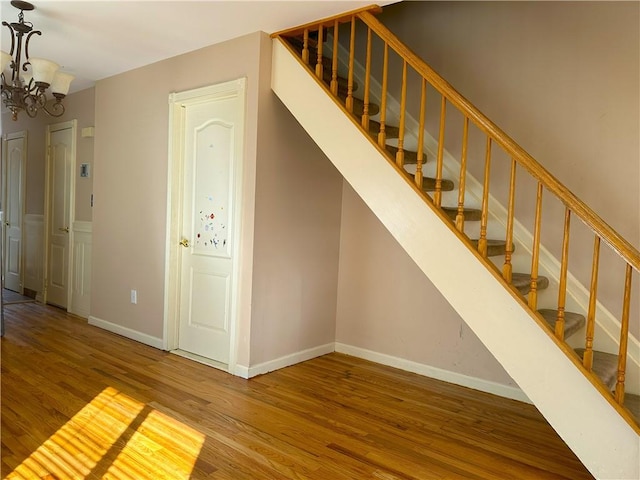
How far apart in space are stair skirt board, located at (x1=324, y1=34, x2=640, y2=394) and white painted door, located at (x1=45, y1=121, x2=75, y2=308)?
335 cm

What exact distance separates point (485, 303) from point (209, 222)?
2.19m

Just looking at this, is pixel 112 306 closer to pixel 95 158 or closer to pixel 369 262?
pixel 95 158

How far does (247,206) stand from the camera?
3334 millimetres

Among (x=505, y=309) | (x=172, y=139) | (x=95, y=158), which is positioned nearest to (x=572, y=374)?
(x=505, y=309)

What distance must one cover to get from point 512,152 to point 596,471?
4.79 ft

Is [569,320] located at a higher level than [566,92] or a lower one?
lower

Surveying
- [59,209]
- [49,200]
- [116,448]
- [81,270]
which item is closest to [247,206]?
[116,448]

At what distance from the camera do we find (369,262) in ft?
12.8

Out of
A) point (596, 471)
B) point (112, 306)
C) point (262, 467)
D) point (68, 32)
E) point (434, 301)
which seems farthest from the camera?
point (112, 306)

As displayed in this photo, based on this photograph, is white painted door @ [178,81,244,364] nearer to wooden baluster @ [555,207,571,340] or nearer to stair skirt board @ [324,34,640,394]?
stair skirt board @ [324,34,640,394]

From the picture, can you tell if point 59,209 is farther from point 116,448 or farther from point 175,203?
point 116,448

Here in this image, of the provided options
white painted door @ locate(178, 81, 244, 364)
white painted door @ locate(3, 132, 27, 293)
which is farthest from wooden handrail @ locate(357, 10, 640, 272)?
white painted door @ locate(3, 132, 27, 293)

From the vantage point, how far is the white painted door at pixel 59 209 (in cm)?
519

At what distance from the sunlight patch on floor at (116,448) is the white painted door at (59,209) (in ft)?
9.82
